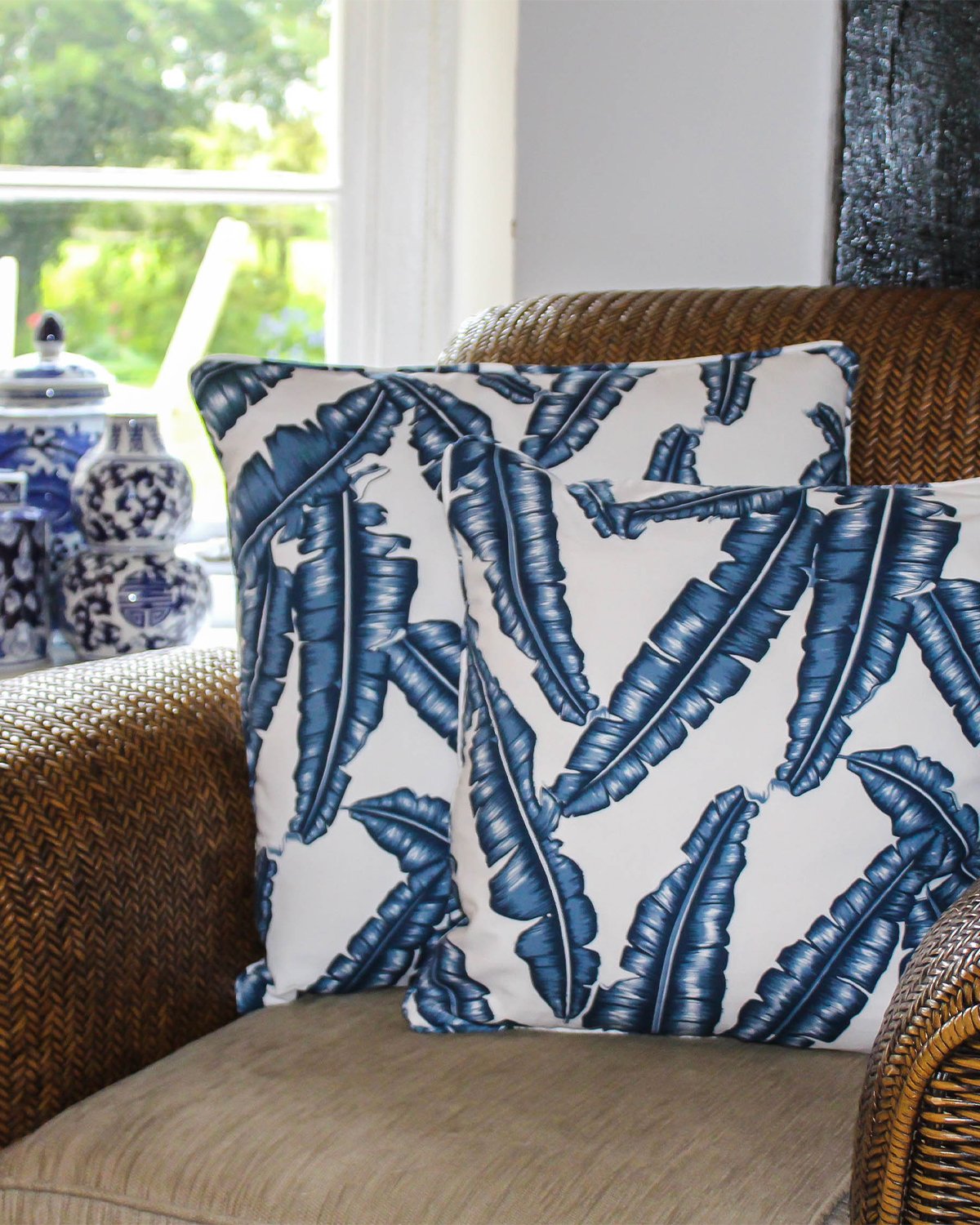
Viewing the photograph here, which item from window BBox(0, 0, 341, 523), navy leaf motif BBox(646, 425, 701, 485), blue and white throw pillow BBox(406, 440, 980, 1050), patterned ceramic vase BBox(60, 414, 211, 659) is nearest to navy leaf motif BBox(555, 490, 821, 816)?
blue and white throw pillow BBox(406, 440, 980, 1050)

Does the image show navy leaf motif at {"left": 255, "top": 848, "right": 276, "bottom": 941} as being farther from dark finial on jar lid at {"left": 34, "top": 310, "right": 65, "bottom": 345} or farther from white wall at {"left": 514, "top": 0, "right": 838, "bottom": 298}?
white wall at {"left": 514, "top": 0, "right": 838, "bottom": 298}

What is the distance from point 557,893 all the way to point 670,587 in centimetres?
21

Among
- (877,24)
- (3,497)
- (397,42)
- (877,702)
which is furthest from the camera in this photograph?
(397,42)

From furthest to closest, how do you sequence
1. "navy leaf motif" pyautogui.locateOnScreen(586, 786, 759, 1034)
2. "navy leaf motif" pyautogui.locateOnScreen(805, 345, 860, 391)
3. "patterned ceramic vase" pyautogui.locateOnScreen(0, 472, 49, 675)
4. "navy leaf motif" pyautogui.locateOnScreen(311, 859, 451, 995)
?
"patterned ceramic vase" pyautogui.locateOnScreen(0, 472, 49, 675)
"navy leaf motif" pyautogui.locateOnScreen(805, 345, 860, 391)
"navy leaf motif" pyautogui.locateOnScreen(311, 859, 451, 995)
"navy leaf motif" pyautogui.locateOnScreen(586, 786, 759, 1034)

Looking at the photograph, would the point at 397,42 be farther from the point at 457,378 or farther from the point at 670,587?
the point at 670,587

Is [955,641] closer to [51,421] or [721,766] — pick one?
[721,766]

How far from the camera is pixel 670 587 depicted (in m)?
0.93

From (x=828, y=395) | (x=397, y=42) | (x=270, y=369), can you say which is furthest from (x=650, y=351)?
(x=397, y=42)

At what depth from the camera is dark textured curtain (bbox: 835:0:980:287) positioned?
1584 millimetres

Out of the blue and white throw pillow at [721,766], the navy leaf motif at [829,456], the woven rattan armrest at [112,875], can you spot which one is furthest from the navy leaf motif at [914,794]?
the woven rattan armrest at [112,875]

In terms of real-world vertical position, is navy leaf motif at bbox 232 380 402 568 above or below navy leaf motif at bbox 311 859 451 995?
above

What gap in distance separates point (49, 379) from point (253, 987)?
34.8 inches

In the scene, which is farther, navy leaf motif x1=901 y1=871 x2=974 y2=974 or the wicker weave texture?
the wicker weave texture

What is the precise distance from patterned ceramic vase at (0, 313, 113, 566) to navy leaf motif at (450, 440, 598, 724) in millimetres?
792
